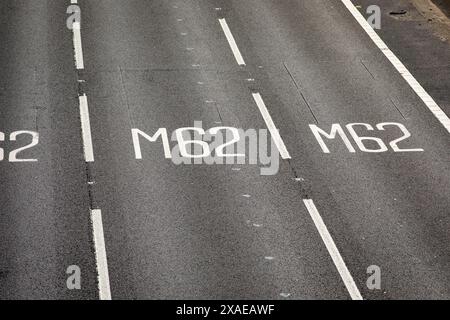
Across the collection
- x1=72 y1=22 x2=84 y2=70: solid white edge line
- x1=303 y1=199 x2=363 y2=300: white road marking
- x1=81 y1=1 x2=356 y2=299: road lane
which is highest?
x1=72 y1=22 x2=84 y2=70: solid white edge line

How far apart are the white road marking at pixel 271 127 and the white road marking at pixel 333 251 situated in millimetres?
2183

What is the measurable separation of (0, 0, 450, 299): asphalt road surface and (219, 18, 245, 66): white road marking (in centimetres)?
8

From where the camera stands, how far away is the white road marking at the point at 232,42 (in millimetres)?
29142

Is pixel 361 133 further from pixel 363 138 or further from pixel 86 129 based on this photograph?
pixel 86 129

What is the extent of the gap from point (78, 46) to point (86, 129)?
4.86 meters

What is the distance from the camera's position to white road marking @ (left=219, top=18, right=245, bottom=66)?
29142 mm

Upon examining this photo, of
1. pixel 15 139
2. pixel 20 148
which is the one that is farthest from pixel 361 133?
pixel 15 139

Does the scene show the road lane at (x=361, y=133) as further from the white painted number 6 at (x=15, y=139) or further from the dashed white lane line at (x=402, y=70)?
the white painted number 6 at (x=15, y=139)

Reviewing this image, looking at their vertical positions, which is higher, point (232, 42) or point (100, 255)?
point (232, 42)

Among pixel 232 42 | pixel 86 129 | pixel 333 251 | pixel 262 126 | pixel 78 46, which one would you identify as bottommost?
pixel 333 251

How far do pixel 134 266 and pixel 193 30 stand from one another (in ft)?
38.8

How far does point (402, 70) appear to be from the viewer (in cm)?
2912

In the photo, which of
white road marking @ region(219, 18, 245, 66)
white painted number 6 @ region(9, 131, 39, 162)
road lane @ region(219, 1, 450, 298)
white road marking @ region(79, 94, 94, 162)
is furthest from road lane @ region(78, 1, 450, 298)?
white painted number 6 @ region(9, 131, 39, 162)

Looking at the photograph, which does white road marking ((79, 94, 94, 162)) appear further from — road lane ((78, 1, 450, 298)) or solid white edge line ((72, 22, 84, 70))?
solid white edge line ((72, 22, 84, 70))
